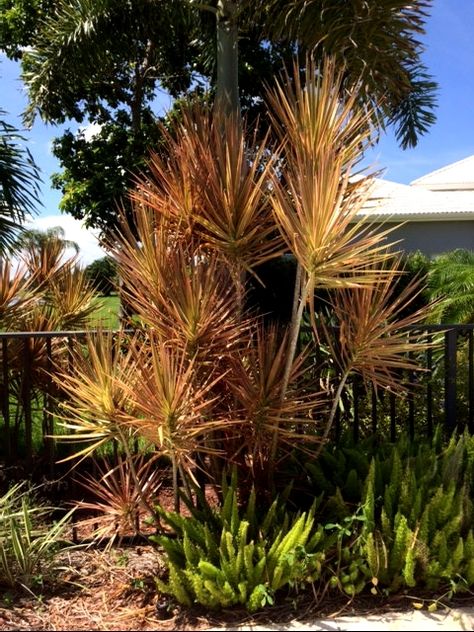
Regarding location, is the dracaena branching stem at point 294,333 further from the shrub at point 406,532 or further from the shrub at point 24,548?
the shrub at point 24,548

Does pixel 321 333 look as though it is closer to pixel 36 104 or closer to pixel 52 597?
pixel 52 597

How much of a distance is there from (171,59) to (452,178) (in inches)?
278

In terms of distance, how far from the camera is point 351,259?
314cm

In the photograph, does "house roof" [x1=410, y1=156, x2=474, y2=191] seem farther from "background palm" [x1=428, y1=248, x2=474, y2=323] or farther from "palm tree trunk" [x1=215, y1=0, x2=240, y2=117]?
"palm tree trunk" [x1=215, y1=0, x2=240, y2=117]

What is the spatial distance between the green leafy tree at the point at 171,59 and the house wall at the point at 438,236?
386cm

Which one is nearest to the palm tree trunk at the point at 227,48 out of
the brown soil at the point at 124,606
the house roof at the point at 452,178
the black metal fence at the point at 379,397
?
the black metal fence at the point at 379,397

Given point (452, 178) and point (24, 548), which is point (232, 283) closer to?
point (24, 548)

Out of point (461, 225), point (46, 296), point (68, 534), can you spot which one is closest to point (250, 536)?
point (68, 534)

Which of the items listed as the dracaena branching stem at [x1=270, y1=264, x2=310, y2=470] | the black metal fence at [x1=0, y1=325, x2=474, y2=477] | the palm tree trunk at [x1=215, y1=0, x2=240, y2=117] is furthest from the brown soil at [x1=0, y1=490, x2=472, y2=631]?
the palm tree trunk at [x1=215, y1=0, x2=240, y2=117]

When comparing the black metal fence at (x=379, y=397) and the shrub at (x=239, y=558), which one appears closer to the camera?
the shrub at (x=239, y=558)

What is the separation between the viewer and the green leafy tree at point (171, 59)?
6688mm

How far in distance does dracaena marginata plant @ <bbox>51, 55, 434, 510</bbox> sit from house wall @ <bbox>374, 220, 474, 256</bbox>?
12350 millimetres

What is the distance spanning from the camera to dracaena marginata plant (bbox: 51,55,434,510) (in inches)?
123

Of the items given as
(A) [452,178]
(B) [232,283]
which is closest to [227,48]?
(B) [232,283]
